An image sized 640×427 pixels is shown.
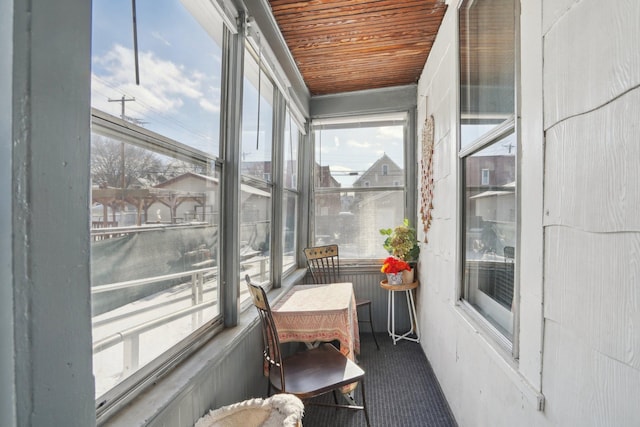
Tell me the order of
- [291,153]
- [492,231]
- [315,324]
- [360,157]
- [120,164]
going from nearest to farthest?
[120,164], [492,231], [315,324], [291,153], [360,157]

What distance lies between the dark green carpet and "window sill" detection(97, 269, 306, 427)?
94cm

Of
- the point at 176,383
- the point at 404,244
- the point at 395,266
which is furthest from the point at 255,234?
the point at 404,244

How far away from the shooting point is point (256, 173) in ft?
7.55

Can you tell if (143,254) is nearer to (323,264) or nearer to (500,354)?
(500,354)

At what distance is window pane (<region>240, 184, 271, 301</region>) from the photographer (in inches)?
80.9

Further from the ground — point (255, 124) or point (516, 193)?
point (255, 124)

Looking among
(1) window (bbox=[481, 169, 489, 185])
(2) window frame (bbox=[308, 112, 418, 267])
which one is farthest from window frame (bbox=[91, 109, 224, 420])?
(2) window frame (bbox=[308, 112, 418, 267])

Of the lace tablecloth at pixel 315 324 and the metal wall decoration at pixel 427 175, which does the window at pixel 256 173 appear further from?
the metal wall decoration at pixel 427 175

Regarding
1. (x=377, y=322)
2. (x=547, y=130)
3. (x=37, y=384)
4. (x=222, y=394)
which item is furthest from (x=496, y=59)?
(x=377, y=322)

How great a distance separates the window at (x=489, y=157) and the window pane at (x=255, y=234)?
4.64ft

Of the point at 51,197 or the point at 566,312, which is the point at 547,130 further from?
the point at 51,197

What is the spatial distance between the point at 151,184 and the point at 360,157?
112 inches

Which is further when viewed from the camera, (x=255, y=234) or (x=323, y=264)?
(x=323, y=264)

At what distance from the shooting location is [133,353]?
108 centimetres
